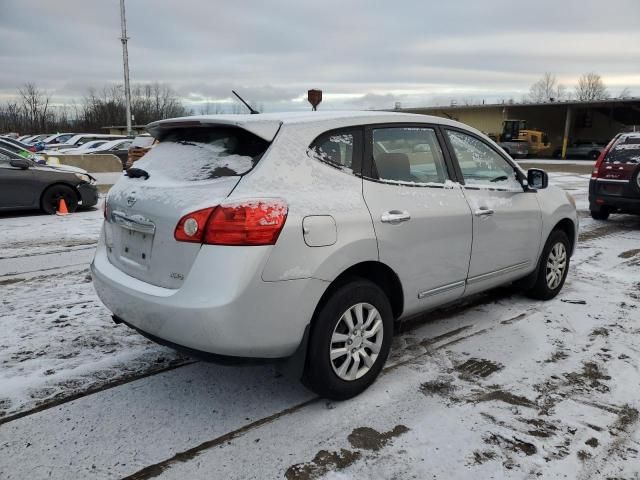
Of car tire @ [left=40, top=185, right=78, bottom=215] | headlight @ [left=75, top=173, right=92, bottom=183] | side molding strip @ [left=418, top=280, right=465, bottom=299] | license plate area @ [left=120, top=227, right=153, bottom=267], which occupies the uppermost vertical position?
license plate area @ [left=120, top=227, right=153, bottom=267]

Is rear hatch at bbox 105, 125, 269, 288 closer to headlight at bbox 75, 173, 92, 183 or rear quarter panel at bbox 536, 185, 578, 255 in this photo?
rear quarter panel at bbox 536, 185, 578, 255

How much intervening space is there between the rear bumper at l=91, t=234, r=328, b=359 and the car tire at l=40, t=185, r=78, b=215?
8651mm

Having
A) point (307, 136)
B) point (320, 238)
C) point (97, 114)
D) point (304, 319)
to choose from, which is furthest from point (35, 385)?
point (97, 114)

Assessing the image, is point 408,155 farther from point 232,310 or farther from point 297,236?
point 232,310

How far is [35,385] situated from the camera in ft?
11.4

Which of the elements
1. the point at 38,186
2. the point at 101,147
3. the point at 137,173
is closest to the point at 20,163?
the point at 38,186

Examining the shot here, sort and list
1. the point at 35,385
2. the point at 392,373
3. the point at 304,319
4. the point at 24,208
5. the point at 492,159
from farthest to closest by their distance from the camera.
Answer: the point at 24,208
the point at 492,159
the point at 392,373
the point at 35,385
the point at 304,319

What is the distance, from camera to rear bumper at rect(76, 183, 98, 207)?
11.0 m

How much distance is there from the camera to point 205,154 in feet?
10.6

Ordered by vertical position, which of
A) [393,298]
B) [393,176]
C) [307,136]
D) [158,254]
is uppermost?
[307,136]

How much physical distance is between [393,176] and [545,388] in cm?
168

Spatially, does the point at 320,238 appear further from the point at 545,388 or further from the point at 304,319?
the point at 545,388

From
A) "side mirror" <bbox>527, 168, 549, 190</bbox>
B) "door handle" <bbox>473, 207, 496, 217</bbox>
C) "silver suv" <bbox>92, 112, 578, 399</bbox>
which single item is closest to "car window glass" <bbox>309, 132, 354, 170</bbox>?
"silver suv" <bbox>92, 112, 578, 399</bbox>

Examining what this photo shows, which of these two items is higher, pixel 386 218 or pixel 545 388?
pixel 386 218
